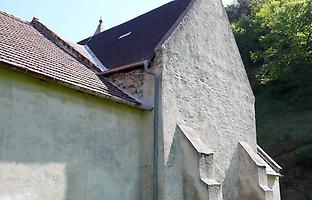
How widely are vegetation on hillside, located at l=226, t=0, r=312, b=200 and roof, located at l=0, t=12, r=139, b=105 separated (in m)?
16.0

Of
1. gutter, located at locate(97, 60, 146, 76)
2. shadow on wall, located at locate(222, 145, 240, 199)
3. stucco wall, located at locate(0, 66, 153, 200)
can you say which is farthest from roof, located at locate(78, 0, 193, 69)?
shadow on wall, located at locate(222, 145, 240, 199)

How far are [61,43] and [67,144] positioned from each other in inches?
212

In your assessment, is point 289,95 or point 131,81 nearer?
point 131,81

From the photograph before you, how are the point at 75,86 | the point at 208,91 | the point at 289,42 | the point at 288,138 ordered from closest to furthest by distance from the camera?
the point at 75,86 < the point at 208,91 < the point at 289,42 < the point at 288,138

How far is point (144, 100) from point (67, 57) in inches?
115

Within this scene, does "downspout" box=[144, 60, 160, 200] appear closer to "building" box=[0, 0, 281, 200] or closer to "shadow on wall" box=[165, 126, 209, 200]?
"building" box=[0, 0, 281, 200]

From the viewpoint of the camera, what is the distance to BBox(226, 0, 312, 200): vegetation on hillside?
24.3 metres

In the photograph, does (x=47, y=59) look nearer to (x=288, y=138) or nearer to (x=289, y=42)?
(x=289, y=42)

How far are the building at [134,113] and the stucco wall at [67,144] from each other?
3 centimetres

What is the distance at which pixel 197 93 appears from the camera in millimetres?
13383

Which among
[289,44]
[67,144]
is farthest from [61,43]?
[289,44]

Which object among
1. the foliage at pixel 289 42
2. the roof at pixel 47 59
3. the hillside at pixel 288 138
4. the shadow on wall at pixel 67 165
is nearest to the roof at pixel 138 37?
the roof at pixel 47 59

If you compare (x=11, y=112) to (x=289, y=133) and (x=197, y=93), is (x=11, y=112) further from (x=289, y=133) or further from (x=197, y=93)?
(x=289, y=133)

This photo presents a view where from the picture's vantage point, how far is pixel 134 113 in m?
11.6
